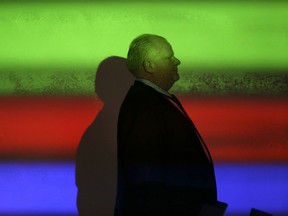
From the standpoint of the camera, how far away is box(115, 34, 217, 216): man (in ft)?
5.70

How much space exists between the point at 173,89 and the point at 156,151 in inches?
33.3

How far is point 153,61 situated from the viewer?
1899 millimetres

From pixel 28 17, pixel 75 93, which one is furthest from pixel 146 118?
pixel 28 17

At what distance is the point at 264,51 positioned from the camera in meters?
2.55

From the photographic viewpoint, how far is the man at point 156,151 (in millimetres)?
1738

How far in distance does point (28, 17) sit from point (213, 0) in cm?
79

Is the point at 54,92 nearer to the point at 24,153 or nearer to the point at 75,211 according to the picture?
the point at 24,153

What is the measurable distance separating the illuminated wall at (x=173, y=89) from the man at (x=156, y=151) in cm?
65

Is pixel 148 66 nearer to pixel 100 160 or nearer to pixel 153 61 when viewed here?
pixel 153 61

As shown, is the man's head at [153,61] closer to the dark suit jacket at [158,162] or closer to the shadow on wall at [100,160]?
the dark suit jacket at [158,162]

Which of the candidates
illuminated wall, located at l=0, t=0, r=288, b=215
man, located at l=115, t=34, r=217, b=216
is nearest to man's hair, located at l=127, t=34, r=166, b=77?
man, located at l=115, t=34, r=217, b=216

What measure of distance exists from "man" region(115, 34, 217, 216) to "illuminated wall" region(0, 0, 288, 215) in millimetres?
650

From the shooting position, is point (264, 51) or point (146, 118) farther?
point (264, 51)

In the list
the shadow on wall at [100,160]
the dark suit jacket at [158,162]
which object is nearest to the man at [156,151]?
the dark suit jacket at [158,162]
